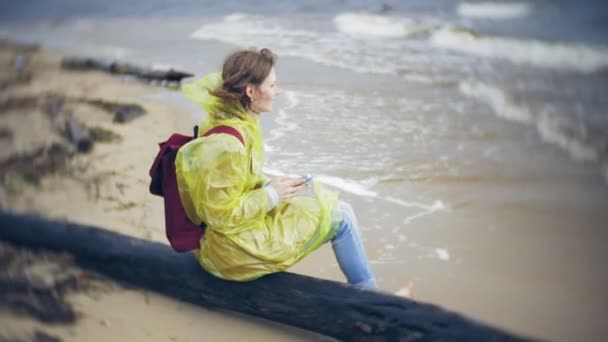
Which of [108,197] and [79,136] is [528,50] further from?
[108,197]

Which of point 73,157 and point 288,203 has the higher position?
point 288,203

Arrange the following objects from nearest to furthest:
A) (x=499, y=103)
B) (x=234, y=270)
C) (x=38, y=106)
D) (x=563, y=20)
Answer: (x=234, y=270)
(x=38, y=106)
(x=499, y=103)
(x=563, y=20)

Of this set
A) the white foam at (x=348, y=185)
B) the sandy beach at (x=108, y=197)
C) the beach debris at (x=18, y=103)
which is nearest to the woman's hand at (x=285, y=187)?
the sandy beach at (x=108, y=197)

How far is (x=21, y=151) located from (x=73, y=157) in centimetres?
52

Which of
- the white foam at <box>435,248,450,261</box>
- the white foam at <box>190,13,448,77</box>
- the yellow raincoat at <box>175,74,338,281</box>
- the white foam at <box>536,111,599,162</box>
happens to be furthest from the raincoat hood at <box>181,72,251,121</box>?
the white foam at <box>190,13,448,77</box>

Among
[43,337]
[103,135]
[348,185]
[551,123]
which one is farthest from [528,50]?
[43,337]

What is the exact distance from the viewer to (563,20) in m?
11.5

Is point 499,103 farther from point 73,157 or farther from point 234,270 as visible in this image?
point 234,270

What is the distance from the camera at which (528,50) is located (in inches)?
416

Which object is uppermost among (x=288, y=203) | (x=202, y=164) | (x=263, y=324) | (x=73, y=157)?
(x=202, y=164)

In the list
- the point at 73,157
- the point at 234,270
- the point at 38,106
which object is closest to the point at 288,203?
the point at 234,270

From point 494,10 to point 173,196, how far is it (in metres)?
11.9

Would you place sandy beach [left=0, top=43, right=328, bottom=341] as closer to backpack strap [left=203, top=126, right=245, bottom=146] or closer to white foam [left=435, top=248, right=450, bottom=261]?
backpack strap [left=203, top=126, right=245, bottom=146]

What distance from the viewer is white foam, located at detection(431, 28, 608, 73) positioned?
9.73 meters
